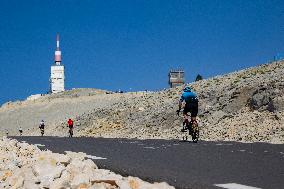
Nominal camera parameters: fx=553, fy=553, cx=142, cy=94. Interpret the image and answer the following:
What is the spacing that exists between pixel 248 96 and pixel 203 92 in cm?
842

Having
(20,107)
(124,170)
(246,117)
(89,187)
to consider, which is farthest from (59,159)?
(20,107)

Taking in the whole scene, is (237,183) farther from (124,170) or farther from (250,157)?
(250,157)

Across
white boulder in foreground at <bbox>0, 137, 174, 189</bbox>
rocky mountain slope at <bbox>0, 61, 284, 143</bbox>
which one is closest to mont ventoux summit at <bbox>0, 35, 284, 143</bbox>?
rocky mountain slope at <bbox>0, 61, 284, 143</bbox>

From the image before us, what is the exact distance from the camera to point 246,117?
32.2 meters

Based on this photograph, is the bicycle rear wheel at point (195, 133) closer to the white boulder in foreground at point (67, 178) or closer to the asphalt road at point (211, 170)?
the asphalt road at point (211, 170)

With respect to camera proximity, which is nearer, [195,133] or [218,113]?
[195,133]

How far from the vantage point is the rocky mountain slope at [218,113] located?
2955 centimetres

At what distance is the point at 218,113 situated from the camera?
37.0m

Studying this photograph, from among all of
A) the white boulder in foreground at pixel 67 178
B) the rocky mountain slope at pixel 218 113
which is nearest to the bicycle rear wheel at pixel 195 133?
the rocky mountain slope at pixel 218 113

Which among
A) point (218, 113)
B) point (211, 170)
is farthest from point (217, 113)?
point (211, 170)

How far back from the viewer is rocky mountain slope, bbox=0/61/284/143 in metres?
29.5

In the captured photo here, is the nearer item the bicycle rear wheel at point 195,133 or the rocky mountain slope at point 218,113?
the bicycle rear wheel at point 195,133

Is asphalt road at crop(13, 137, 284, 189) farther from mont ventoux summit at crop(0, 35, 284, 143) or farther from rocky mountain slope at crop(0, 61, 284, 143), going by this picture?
rocky mountain slope at crop(0, 61, 284, 143)

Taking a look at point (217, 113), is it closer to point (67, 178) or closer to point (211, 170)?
point (211, 170)
